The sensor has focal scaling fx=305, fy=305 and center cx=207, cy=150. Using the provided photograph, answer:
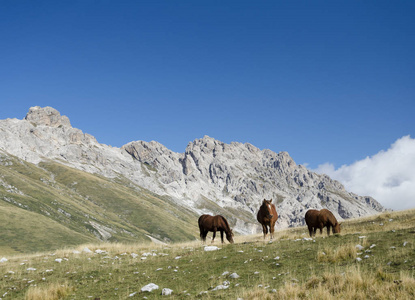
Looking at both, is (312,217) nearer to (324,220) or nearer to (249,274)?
(324,220)

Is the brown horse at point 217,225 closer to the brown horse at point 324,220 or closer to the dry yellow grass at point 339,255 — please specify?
the brown horse at point 324,220

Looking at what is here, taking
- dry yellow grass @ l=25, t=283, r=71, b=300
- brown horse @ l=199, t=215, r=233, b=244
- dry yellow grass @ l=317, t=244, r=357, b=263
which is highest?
brown horse @ l=199, t=215, r=233, b=244

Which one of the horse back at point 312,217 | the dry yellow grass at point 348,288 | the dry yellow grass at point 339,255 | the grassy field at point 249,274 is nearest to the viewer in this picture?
the dry yellow grass at point 348,288

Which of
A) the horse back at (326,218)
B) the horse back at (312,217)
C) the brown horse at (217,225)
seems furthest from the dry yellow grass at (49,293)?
the horse back at (312,217)

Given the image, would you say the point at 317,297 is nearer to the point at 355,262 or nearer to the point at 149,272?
the point at 355,262

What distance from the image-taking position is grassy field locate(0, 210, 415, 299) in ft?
29.9

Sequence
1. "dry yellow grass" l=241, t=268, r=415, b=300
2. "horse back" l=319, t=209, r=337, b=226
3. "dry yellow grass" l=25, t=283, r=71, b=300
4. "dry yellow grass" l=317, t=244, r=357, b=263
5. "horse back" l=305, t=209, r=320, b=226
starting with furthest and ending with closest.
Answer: "horse back" l=305, t=209, r=320, b=226 → "horse back" l=319, t=209, r=337, b=226 → "dry yellow grass" l=317, t=244, r=357, b=263 → "dry yellow grass" l=25, t=283, r=71, b=300 → "dry yellow grass" l=241, t=268, r=415, b=300

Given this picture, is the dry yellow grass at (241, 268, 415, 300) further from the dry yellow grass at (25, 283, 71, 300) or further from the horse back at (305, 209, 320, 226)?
the horse back at (305, 209, 320, 226)

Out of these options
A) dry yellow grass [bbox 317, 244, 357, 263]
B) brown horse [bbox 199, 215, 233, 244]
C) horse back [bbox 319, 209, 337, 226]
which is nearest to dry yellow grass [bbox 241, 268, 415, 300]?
dry yellow grass [bbox 317, 244, 357, 263]

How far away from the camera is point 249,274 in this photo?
504 inches

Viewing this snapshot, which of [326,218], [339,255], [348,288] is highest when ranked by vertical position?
[326,218]

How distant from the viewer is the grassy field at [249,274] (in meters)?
9.10

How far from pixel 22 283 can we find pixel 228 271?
410 inches

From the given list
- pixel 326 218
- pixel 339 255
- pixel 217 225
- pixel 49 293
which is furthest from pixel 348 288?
pixel 217 225
